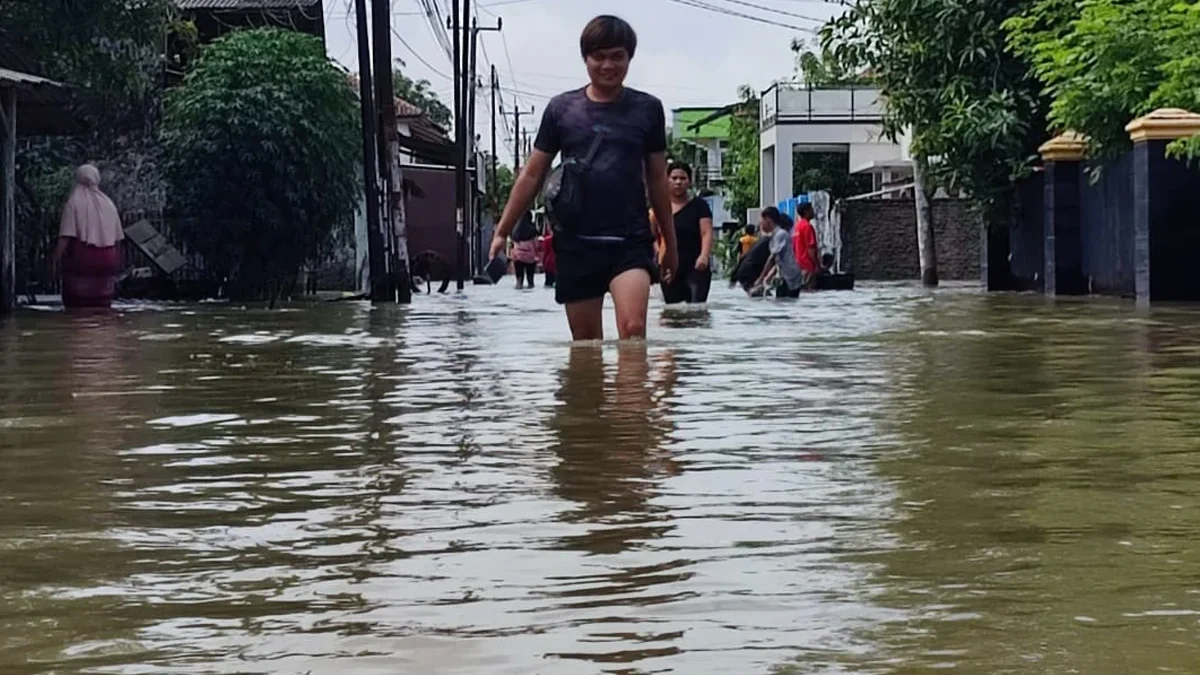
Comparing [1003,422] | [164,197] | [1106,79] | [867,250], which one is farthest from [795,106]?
[1003,422]

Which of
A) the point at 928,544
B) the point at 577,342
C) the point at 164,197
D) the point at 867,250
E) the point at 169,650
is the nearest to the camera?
the point at 169,650

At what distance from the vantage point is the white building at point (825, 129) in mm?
54844

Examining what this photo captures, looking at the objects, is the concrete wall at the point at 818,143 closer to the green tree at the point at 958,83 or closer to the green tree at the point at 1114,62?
the green tree at the point at 958,83

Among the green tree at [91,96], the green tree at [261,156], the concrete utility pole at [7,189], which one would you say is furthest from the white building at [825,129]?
the concrete utility pole at [7,189]

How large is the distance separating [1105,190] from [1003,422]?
17682mm

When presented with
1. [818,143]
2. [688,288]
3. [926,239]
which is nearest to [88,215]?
[688,288]

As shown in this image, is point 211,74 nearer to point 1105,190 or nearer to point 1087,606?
point 1105,190

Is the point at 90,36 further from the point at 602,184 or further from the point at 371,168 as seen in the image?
the point at 602,184

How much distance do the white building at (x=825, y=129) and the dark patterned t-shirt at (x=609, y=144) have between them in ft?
148

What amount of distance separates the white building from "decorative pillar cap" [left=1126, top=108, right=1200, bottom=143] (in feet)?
113

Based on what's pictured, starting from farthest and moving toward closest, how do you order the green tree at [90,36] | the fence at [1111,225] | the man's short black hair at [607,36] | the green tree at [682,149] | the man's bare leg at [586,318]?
the green tree at [682,149] < the green tree at [90,36] < the fence at [1111,225] < the man's bare leg at [586,318] < the man's short black hair at [607,36]

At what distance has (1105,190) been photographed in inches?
926

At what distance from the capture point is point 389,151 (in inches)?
990

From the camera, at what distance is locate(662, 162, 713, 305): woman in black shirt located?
53.0 feet
